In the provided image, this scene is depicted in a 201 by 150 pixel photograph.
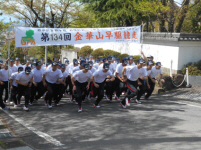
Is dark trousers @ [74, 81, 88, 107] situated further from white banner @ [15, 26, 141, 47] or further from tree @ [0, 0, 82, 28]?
tree @ [0, 0, 82, 28]

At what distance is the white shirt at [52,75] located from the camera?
29.9ft

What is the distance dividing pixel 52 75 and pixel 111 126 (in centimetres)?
336

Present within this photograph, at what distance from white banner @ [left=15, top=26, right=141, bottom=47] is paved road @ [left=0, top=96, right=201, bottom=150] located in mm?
2770

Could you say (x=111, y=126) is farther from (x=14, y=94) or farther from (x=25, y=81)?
(x=14, y=94)

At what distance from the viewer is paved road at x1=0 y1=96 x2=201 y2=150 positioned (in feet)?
18.3

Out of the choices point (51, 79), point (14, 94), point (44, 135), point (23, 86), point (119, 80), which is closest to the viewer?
point (44, 135)

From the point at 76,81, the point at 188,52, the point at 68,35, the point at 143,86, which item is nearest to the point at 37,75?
the point at 76,81

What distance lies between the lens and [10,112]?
879 centimetres

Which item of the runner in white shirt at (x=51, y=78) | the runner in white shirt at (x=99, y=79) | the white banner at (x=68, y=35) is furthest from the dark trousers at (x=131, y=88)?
the white banner at (x=68, y=35)

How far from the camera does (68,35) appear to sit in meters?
11.1

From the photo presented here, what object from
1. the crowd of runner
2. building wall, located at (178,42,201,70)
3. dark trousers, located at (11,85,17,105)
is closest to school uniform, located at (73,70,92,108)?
the crowd of runner

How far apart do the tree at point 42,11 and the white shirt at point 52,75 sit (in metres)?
15.9

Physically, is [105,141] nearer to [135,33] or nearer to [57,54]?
[135,33]

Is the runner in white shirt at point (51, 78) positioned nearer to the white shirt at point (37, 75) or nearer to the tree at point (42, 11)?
the white shirt at point (37, 75)
